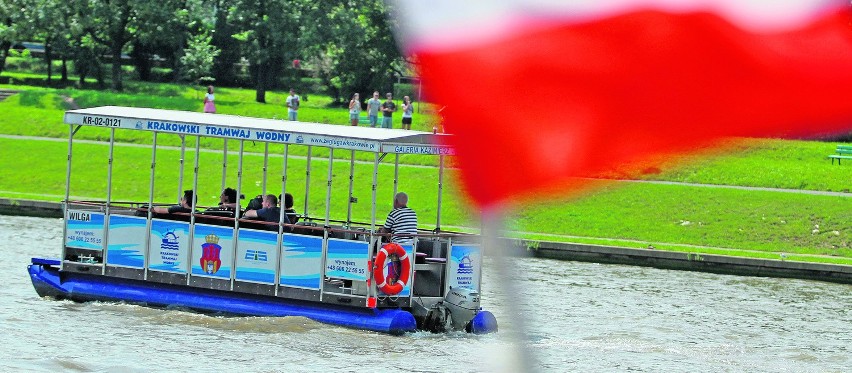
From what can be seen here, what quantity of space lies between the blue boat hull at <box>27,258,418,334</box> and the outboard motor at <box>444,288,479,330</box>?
626 millimetres

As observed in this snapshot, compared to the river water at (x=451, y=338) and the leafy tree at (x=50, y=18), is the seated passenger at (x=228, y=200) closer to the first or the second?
the river water at (x=451, y=338)

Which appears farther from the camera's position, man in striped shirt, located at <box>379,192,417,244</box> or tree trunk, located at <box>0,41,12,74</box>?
tree trunk, located at <box>0,41,12,74</box>

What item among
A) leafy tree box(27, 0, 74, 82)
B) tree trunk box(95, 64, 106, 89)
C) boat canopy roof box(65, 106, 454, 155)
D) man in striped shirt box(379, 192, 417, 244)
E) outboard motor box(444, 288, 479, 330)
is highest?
leafy tree box(27, 0, 74, 82)

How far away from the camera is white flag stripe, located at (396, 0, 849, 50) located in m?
1.60

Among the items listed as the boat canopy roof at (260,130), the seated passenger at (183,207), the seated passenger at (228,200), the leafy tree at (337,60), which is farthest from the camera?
the leafy tree at (337,60)

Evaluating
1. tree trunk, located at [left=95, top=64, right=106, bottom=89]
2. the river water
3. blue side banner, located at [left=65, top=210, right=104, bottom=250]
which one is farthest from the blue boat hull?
tree trunk, located at [left=95, top=64, right=106, bottom=89]

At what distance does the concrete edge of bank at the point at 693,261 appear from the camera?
24.3m

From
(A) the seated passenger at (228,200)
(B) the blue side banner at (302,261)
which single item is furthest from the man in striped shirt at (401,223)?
(A) the seated passenger at (228,200)

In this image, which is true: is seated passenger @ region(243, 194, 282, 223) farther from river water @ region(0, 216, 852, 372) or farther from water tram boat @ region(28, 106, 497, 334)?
river water @ region(0, 216, 852, 372)

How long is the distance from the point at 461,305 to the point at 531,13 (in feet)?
45.2

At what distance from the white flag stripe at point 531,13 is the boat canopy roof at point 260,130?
11.7 metres

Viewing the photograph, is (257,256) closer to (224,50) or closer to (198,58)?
(198,58)

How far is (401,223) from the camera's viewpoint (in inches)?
592

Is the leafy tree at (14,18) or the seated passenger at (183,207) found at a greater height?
the leafy tree at (14,18)
